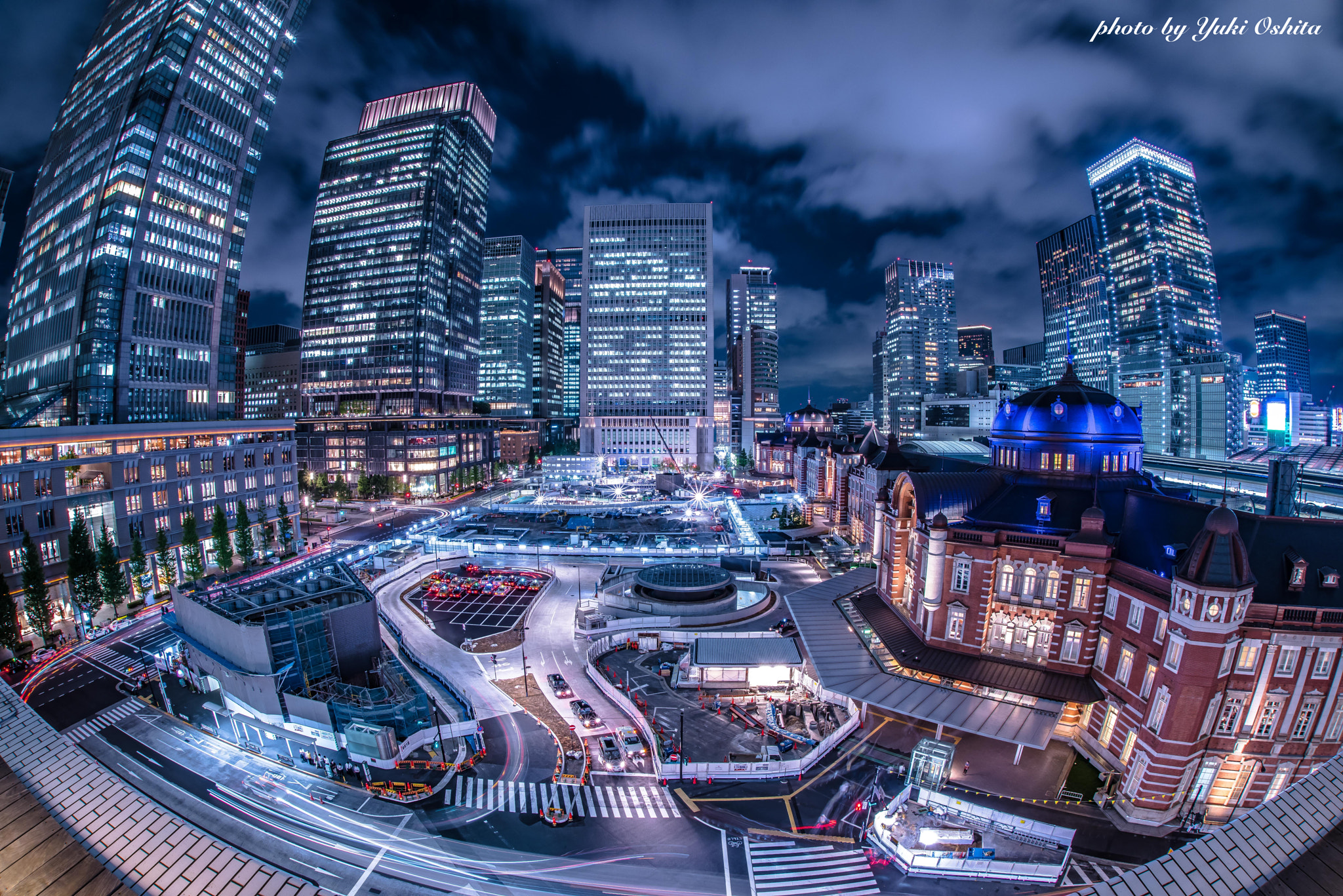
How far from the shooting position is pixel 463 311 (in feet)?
510

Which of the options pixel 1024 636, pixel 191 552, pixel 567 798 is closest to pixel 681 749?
pixel 567 798

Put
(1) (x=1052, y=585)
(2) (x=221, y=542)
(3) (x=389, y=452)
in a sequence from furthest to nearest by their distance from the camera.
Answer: (3) (x=389, y=452) < (2) (x=221, y=542) < (1) (x=1052, y=585)

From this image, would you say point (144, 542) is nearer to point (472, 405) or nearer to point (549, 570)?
point (549, 570)

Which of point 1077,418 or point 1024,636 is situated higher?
point 1077,418

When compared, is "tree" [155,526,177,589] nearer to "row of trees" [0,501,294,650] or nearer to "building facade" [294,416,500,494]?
"row of trees" [0,501,294,650]

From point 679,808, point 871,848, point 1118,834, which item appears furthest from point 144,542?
point 1118,834

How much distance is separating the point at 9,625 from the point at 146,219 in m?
59.9

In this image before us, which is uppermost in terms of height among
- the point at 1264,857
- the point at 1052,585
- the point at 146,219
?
the point at 146,219

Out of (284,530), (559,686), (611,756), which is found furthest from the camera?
(284,530)

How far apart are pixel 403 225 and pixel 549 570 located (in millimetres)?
117067

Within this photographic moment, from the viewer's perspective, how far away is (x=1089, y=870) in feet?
78.4

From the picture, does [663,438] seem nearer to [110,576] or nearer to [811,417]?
[811,417]

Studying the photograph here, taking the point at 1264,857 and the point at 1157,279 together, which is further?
the point at 1157,279

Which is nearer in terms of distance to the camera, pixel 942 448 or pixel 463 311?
pixel 942 448
